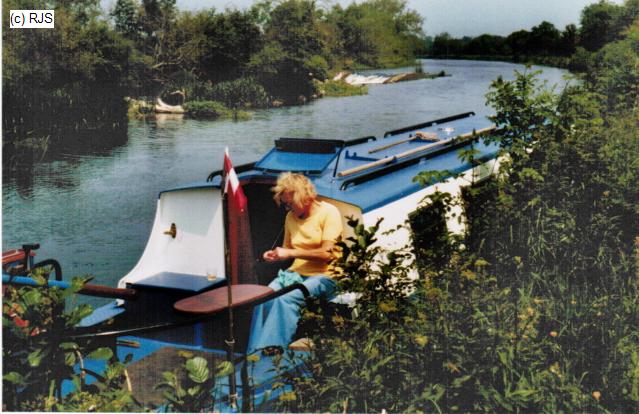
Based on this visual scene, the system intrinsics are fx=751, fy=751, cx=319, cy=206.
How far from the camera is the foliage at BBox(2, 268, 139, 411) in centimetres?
363

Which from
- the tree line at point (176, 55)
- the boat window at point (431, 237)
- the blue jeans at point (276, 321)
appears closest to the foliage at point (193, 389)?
the blue jeans at point (276, 321)

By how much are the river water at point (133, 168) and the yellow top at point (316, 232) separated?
2647mm

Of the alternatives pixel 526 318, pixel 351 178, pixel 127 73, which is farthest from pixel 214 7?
pixel 526 318

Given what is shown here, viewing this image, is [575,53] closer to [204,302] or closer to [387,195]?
[387,195]

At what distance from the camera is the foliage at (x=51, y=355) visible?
11.9 feet

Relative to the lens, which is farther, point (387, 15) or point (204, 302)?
point (387, 15)

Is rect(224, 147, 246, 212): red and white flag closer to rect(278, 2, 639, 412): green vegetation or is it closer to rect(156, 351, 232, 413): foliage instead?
rect(278, 2, 639, 412): green vegetation

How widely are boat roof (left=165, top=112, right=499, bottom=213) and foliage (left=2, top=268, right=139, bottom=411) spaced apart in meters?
1.73

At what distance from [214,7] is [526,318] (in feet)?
12.2

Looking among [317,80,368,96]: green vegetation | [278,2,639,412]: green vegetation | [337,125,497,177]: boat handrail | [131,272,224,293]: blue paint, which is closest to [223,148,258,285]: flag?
[131,272,224,293]: blue paint

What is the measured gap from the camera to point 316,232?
16.2 ft

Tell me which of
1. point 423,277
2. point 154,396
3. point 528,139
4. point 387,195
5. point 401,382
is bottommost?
point 154,396

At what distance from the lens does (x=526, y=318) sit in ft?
13.4

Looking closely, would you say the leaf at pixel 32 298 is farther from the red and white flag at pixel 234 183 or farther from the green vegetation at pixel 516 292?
the green vegetation at pixel 516 292
